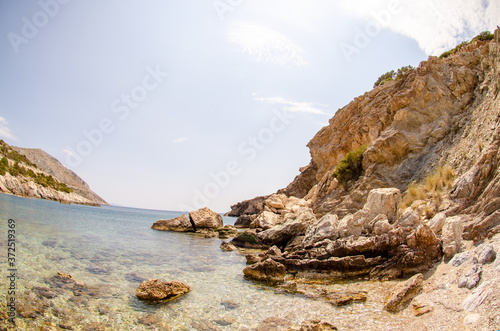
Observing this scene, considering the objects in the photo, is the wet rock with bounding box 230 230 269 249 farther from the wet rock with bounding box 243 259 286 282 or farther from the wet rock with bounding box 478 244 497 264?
the wet rock with bounding box 478 244 497 264

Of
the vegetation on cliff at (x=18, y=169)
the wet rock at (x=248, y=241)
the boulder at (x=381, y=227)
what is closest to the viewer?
the boulder at (x=381, y=227)

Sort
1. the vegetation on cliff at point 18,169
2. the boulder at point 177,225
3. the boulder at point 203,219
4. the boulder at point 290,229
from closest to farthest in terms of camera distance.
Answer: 1. the boulder at point 290,229
2. the boulder at point 177,225
3. the boulder at point 203,219
4. the vegetation on cliff at point 18,169

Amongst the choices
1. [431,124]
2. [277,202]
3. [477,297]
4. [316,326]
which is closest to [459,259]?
[477,297]

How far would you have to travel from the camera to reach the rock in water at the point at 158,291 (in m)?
8.52

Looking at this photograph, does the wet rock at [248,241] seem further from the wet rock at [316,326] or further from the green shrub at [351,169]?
the wet rock at [316,326]

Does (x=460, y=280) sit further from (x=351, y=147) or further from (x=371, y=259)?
(x=351, y=147)

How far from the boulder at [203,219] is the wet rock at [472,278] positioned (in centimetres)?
3064

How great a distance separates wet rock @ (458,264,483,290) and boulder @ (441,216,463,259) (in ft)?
7.60

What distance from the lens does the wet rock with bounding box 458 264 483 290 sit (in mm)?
6559

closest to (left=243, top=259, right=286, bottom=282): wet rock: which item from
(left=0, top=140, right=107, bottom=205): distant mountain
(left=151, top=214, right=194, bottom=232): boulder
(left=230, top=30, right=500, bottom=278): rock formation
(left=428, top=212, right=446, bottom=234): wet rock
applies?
(left=230, top=30, right=500, bottom=278): rock formation

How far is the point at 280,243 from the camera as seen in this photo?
Result: 829 inches

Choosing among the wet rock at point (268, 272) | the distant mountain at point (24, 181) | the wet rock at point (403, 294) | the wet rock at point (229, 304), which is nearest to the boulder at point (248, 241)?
the wet rock at point (268, 272)

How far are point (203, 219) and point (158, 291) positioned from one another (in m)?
26.5

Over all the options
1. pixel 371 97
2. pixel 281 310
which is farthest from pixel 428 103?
pixel 281 310
